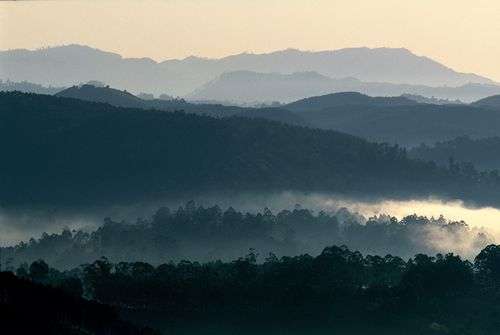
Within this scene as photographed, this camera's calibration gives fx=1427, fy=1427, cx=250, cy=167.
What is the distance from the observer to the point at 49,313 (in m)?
122

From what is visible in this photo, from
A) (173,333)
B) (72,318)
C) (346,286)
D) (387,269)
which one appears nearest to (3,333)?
(72,318)

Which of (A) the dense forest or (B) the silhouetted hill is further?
(A) the dense forest

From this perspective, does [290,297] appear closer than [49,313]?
No

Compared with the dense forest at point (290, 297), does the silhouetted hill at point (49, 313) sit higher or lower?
higher

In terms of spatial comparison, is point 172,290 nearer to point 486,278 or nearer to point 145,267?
point 145,267

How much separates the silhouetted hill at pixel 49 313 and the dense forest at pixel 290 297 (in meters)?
27.4

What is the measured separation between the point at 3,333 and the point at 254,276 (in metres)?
74.8

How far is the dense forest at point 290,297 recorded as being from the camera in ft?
554

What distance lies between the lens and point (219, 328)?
541 feet

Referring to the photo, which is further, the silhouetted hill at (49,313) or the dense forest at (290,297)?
the dense forest at (290,297)

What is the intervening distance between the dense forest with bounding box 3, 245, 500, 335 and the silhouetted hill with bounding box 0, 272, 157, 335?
89.8ft

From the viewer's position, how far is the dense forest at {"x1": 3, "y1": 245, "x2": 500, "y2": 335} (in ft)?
554

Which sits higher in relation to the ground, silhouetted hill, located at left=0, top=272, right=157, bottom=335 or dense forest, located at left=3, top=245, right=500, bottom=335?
silhouetted hill, located at left=0, top=272, right=157, bottom=335

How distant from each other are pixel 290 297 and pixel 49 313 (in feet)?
187
